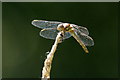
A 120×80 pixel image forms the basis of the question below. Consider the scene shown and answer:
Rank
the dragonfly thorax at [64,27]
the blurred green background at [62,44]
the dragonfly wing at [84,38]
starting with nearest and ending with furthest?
the dragonfly thorax at [64,27]
the dragonfly wing at [84,38]
the blurred green background at [62,44]

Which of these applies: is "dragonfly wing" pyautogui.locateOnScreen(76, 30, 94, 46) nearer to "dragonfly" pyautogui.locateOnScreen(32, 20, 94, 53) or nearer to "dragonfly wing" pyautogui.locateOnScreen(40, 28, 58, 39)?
"dragonfly" pyautogui.locateOnScreen(32, 20, 94, 53)

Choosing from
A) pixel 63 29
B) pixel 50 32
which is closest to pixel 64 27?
pixel 63 29

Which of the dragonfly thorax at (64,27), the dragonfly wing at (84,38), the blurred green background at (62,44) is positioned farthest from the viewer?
the blurred green background at (62,44)

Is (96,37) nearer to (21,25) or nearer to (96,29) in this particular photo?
(96,29)

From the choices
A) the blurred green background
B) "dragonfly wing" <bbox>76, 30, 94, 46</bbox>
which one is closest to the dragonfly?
"dragonfly wing" <bbox>76, 30, 94, 46</bbox>

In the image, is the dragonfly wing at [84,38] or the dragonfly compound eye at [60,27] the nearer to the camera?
the dragonfly compound eye at [60,27]

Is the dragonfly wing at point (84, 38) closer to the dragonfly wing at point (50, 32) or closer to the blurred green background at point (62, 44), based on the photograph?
the dragonfly wing at point (50, 32)

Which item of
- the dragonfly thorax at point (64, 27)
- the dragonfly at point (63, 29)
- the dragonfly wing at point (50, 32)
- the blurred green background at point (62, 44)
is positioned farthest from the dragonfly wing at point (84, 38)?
the blurred green background at point (62, 44)

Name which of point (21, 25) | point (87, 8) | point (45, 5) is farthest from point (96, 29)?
point (21, 25)

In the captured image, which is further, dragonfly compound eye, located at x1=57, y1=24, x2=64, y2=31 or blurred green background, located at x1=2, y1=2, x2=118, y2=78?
blurred green background, located at x1=2, y1=2, x2=118, y2=78
